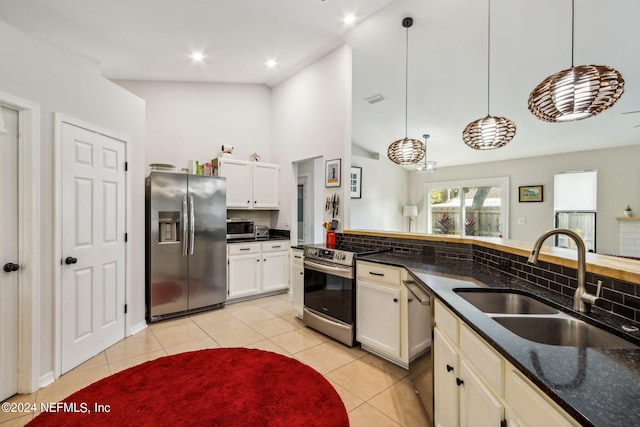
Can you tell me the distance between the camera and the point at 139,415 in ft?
5.95

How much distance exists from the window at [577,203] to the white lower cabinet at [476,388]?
580 centimetres

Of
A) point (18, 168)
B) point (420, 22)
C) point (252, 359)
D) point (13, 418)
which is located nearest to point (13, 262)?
point (18, 168)

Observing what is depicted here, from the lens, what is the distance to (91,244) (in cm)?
258

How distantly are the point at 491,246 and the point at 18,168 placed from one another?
3.52m

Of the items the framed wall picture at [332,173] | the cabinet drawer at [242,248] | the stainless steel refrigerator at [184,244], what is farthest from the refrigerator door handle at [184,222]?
the framed wall picture at [332,173]

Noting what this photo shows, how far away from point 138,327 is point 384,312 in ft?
8.83

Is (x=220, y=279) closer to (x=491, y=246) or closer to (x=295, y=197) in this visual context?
(x=295, y=197)

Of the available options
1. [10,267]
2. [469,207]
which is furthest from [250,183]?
[469,207]

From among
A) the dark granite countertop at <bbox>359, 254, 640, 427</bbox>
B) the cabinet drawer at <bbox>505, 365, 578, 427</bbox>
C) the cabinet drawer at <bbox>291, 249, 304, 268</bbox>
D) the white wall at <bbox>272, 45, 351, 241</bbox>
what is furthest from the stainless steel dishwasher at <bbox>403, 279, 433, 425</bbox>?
the white wall at <bbox>272, 45, 351, 241</bbox>

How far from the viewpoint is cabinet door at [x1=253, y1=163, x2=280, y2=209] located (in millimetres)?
4488

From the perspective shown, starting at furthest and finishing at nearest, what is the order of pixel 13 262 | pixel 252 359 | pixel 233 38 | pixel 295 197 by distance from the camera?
pixel 295 197 < pixel 233 38 < pixel 252 359 < pixel 13 262

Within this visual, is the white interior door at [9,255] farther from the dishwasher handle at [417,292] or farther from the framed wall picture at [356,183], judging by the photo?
the framed wall picture at [356,183]

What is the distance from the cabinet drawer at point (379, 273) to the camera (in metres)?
2.36

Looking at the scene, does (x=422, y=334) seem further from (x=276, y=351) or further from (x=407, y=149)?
(x=407, y=149)
